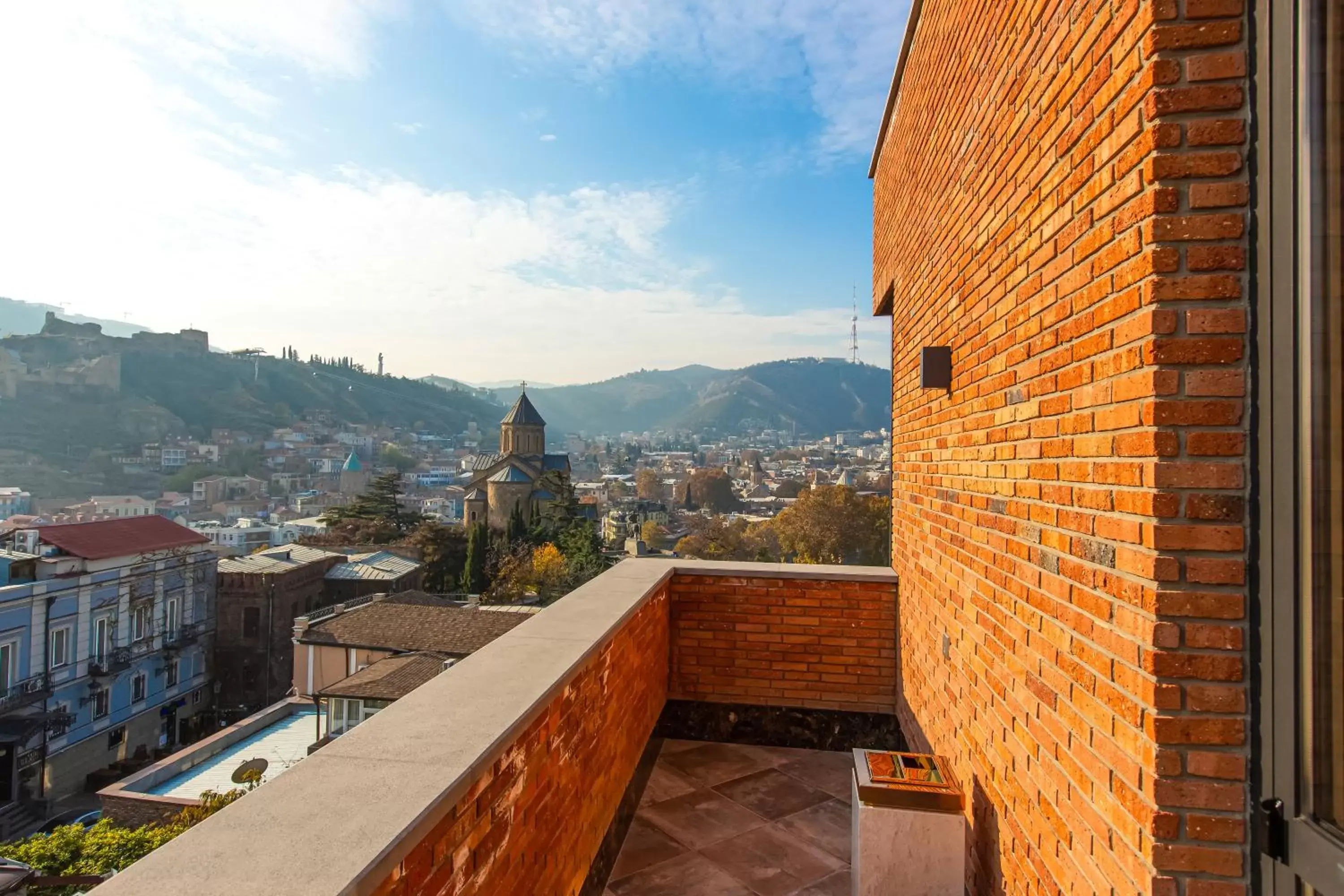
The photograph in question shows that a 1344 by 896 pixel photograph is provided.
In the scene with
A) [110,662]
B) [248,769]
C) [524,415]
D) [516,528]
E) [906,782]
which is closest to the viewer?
[906,782]

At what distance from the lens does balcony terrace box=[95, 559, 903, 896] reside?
97 centimetres

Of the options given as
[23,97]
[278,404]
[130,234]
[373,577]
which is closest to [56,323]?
[278,404]

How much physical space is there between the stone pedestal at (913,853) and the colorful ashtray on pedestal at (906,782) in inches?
0.9

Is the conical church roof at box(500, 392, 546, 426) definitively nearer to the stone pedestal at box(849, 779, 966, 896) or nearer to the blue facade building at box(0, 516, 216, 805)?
the blue facade building at box(0, 516, 216, 805)

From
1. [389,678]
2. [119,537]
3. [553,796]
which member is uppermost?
[553,796]

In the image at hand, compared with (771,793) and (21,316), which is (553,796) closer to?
(771,793)

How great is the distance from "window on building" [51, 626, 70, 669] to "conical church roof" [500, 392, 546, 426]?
967 inches

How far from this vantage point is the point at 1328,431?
872 millimetres

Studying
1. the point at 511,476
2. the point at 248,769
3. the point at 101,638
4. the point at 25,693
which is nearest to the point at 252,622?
the point at 101,638

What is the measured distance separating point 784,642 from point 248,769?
19548 millimetres

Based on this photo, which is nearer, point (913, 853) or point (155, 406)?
point (913, 853)

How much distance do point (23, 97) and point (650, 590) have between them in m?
10.8

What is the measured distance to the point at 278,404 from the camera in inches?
→ 3361

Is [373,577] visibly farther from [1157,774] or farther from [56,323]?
[56,323]
